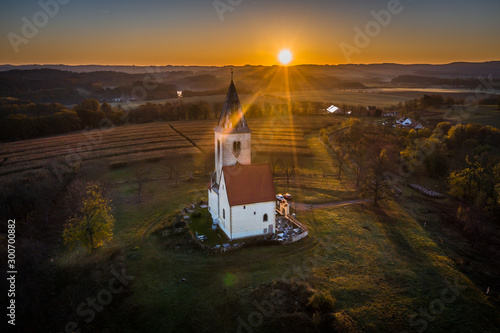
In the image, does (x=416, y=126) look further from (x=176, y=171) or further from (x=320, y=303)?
(x=320, y=303)

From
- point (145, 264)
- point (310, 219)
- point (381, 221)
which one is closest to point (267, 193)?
point (310, 219)

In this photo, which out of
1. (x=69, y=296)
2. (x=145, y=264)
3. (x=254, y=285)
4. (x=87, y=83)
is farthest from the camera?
(x=87, y=83)

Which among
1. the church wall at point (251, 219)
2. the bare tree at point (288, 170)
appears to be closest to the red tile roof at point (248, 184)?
the church wall at point (251, 219)

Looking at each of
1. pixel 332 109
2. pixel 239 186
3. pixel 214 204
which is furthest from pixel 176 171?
pixel 332 109

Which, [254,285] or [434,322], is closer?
[434,322]

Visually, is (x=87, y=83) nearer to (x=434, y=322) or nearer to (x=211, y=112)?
(x=211, y=112)

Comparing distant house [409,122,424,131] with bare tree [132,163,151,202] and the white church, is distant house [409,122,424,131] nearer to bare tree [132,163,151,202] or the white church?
the white church

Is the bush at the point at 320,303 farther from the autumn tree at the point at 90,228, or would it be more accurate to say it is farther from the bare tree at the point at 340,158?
the bare tree at the point at 340,158
